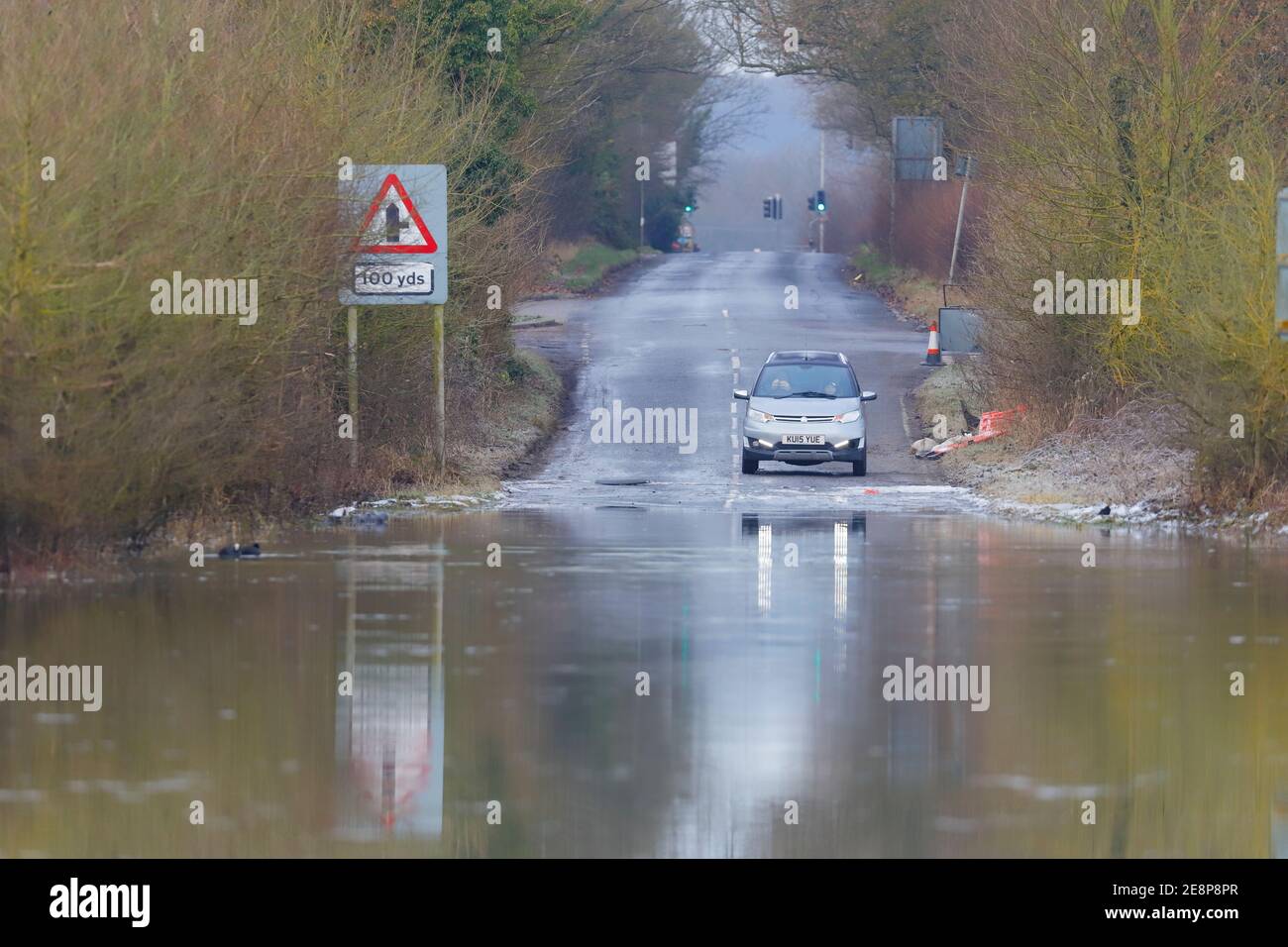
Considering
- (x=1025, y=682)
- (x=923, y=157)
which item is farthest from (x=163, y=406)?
(x=923, y=157)

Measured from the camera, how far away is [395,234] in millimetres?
23906

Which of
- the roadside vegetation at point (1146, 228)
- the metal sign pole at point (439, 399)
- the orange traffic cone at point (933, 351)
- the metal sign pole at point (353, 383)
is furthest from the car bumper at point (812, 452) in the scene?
the orange traffic cone at point (933, 351)

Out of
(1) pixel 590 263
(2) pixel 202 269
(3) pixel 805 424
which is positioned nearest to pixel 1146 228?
(3) pixel 805 424

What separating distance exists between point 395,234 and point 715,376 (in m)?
18.3

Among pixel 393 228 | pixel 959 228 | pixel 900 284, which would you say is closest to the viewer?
pixel 393 228

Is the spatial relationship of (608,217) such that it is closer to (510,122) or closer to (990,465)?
(510,122)

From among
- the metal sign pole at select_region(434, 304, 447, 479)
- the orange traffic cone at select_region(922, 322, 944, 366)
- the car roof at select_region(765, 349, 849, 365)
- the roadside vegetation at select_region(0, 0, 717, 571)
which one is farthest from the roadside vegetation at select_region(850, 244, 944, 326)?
the metal sign pole at select_region(434, 304, 447, 479)

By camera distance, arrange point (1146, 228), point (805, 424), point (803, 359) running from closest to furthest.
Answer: point (1146, 228)
point (805, 424)
point (803, 359)

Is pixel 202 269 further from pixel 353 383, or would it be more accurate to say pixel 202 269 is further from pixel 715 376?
pixel 715 376

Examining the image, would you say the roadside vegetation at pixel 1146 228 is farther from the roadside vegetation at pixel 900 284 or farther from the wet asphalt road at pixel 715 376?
the roadside vegetation at pixel 900 284

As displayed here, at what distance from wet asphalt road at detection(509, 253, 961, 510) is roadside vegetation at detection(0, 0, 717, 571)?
2404mm

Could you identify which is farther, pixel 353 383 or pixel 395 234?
pixel 353 383

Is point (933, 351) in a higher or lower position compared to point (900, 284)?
lower

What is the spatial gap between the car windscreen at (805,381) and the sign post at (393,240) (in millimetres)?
7413
